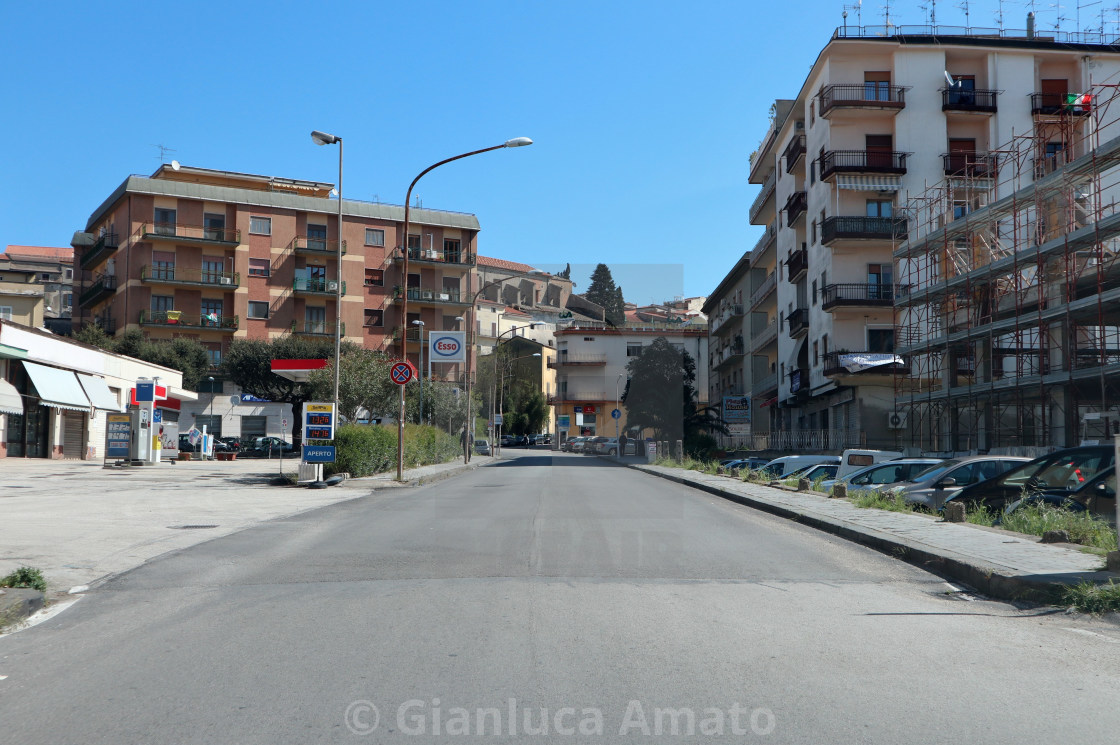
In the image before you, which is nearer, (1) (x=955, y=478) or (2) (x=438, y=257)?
(1) (x=955, y=478)

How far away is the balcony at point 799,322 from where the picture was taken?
52.2 m

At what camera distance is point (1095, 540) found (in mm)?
10195

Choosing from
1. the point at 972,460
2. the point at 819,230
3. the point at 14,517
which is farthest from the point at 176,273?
the point at 972,460

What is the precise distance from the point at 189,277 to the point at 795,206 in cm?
4193

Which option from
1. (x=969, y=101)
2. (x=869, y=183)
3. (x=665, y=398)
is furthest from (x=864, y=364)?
(x=665, y=398)

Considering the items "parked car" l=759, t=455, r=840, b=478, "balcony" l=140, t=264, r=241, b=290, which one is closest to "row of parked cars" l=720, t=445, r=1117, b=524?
"parked car" l=759, t=455, r=840, b=478

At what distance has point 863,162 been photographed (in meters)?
47.5

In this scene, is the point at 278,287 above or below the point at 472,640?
above

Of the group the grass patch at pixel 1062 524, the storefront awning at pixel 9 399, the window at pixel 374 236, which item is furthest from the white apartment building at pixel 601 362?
the grass patch at pixel 1062 524

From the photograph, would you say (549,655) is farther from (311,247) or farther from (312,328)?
(311,247)

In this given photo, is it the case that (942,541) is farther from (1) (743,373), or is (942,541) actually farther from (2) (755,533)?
(1) (743,373)

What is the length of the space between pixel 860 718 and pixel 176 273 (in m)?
68.1

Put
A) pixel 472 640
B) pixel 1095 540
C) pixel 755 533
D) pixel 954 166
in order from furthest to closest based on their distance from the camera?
pixel 954 166
pixel 755 533
pixel 1095 540
pixel 472 640

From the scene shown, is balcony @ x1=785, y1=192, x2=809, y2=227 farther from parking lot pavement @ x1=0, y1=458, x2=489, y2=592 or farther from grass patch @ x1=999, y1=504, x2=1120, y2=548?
grass patch @ x1=999, y1=504, x2=1120, y2=548
